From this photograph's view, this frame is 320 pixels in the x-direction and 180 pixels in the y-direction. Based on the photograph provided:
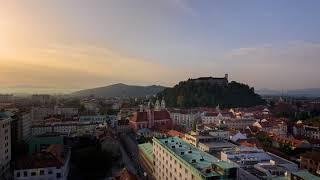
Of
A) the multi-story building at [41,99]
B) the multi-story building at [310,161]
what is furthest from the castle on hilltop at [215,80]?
the multi-story building at [41,99]

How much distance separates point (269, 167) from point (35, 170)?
54.0 ft

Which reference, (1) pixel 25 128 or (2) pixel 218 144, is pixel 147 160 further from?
(1) pixel 25 128

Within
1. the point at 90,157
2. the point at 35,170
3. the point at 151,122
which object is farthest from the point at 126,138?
the point at 35,170

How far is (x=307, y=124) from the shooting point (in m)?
54.0

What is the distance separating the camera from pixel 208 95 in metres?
89.2

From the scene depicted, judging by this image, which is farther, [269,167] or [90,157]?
[90,157]

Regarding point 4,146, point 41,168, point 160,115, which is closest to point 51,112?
point 160,115

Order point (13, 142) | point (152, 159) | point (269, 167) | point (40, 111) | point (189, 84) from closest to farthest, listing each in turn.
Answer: point (269, 167) < point (152, 159) < point (13, 142) < point (40, 111) < point (189, 84)

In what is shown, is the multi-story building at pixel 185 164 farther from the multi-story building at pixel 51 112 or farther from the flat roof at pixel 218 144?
the multi-story building at pixel 51 112

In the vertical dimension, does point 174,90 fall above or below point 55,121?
above

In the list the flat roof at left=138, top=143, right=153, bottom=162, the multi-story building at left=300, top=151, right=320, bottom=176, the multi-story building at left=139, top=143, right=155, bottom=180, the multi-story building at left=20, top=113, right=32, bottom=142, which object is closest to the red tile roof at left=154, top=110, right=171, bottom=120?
the multi-story building at left=20, top=113, right=32, bottom=142

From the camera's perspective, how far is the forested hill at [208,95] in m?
87.7

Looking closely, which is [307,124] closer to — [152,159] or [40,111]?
[152,159]

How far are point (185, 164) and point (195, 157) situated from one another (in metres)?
1.11
